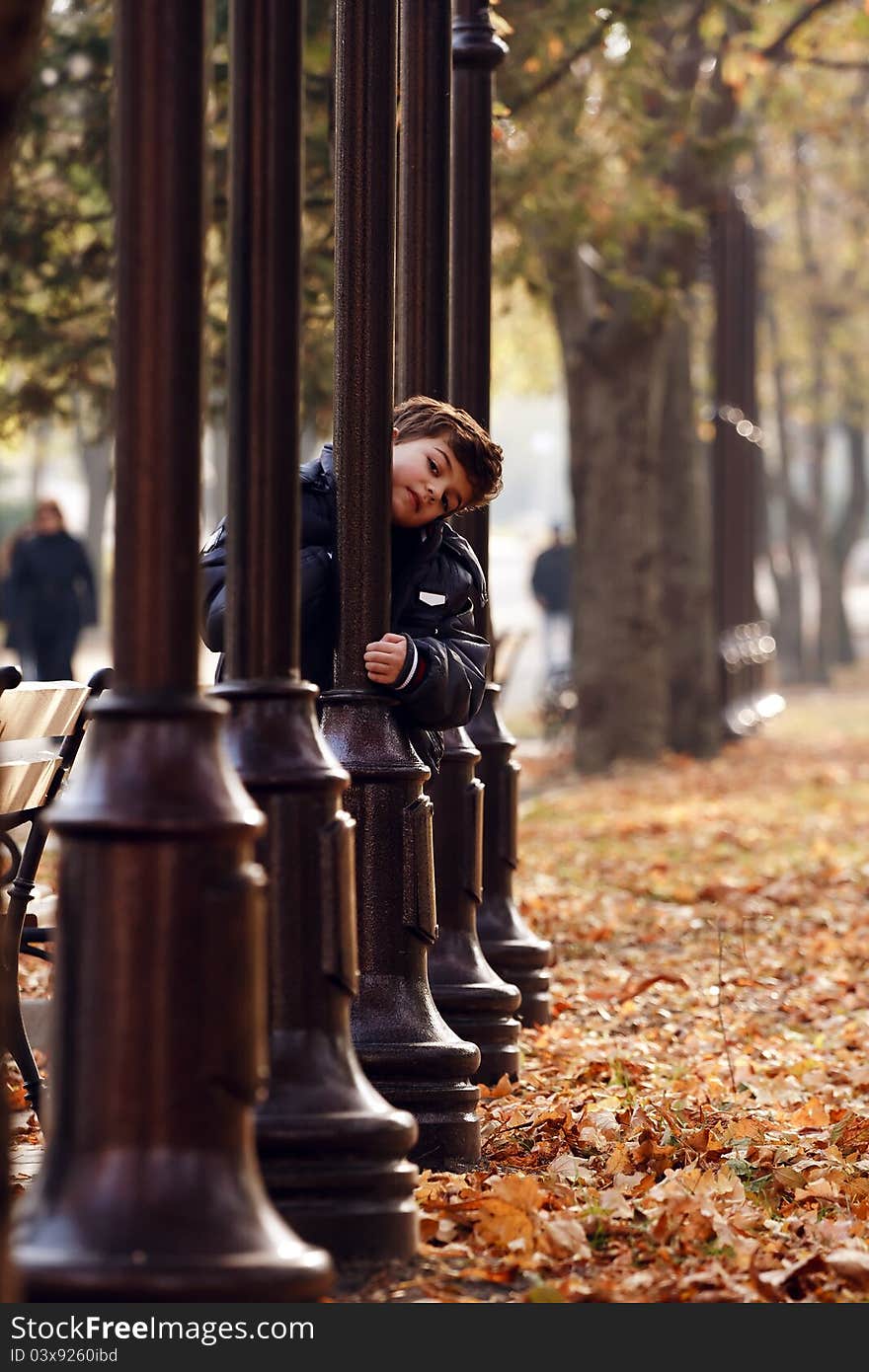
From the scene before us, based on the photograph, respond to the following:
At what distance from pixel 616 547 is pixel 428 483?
13.5 meters

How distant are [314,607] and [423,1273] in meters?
1.59

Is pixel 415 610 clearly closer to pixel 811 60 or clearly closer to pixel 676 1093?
pixel 676 1093

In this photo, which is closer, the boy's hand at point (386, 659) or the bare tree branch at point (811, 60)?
the boy's hand at point (386, 659)

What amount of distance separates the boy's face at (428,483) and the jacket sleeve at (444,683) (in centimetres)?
30

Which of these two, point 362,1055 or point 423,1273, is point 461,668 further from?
point 423,1273

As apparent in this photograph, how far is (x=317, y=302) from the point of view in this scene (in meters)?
12.9

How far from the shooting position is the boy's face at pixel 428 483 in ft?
16.9

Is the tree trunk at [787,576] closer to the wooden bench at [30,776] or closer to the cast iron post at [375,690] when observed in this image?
the wooden bench at [30,776]

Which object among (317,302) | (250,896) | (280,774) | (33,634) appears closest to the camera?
(250,896)

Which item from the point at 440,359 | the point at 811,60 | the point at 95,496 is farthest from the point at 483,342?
the point at 95,496

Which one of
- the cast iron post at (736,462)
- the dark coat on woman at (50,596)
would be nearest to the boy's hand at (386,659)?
the dark coat on woman at (50,596)

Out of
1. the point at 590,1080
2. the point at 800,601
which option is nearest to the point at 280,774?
the point at 590,1080

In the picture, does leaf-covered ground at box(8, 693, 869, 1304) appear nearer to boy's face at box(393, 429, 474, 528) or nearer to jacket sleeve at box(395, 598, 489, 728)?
jacket sleeve at box(395, 598, 489, 728)

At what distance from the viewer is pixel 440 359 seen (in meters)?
6.27
